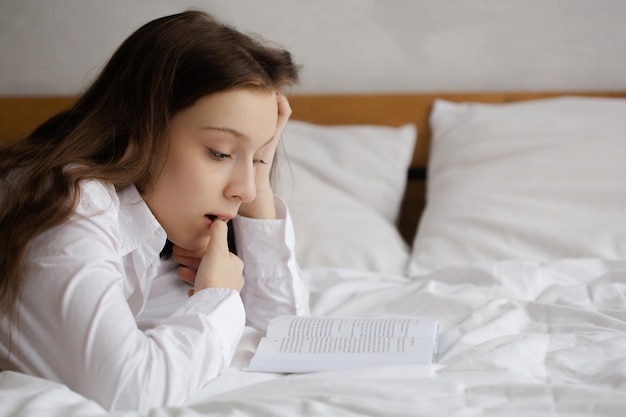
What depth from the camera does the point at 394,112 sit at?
8.18 ft

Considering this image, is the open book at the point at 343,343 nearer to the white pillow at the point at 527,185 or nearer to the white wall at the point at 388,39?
the white pillow at the point at 527,185

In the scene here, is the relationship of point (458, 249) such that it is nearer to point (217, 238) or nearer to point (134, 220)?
point (217, 238)

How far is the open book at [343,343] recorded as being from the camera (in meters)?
1.21

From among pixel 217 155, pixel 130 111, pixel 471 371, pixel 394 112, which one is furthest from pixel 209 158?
pixel 394 112

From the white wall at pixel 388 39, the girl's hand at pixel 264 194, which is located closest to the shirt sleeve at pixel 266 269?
the girl's hand at pixel 264 194

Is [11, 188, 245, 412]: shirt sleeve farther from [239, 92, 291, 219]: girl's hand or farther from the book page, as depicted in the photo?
[239, 92, 291, 219]: girl's hand

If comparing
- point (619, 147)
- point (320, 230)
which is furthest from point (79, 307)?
point (619, 147)

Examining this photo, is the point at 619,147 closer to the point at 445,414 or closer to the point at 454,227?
the point at 454,227

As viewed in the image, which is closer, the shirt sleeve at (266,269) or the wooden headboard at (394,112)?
the shirt sleeve at (266,269)

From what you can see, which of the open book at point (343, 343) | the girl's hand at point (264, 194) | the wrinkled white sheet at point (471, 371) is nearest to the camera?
the wrinkled white sheet at point (471, 371)

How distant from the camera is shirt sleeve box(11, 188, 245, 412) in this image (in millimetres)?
1053

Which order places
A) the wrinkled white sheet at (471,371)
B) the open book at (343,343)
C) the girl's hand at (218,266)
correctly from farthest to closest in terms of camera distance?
1. the girl's hand at (218,266)
2. the open book at (343,343)
3. the wrinkled white sheet at (471,371)

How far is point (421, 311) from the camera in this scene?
5.04 ft

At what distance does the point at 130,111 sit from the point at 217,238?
0.25m
